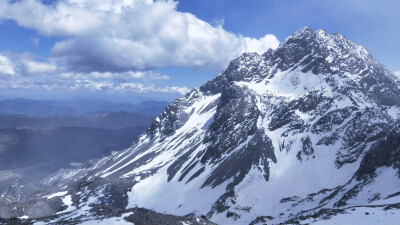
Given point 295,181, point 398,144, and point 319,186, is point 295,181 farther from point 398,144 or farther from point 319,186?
point 398,144

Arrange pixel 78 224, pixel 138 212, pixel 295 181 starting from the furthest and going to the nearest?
1. pixel 295 181
2. pixel 138 212
3. pixel 78 224

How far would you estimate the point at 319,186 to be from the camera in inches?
7279

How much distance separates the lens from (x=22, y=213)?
169375 mm

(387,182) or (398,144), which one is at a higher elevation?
(398,144)

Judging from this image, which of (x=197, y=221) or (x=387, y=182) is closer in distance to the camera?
(x=197, y=221)

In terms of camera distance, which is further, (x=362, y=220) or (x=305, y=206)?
(x=305, y=206)

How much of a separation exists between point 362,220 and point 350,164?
135230 millimetres

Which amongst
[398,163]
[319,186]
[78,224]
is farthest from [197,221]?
[319,186]

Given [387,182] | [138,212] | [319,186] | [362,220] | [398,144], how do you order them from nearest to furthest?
[362,220] < [138,212] < [387,182] < [398,144] < [319,186]

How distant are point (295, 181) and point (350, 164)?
32.5 meters

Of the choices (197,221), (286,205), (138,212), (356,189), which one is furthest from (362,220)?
(286,205)

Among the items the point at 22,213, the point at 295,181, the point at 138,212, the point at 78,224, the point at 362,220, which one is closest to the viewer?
the point at 362,220

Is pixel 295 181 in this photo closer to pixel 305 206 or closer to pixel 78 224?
pixel 305 206

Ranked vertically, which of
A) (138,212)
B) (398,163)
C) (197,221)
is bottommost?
(398,163)
